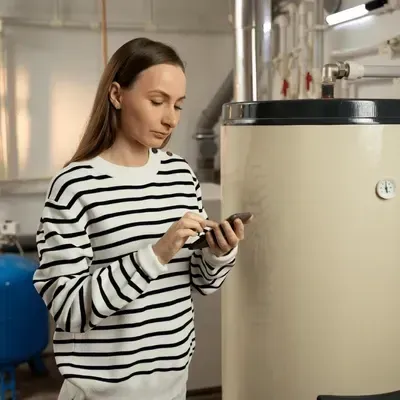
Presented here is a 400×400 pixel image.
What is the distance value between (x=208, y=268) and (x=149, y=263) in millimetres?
160

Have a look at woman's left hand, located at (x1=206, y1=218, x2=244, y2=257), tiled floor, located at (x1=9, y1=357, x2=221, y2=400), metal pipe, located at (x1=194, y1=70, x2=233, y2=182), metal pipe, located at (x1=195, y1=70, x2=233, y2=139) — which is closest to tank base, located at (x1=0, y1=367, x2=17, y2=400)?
tiled floor, located at (x1=9, y1=357, x2=221, y2=400)

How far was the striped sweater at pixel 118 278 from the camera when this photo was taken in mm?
891

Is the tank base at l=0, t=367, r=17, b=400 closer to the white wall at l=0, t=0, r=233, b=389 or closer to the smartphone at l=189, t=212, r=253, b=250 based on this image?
the white wall at l=0, t=0, r=233, b=389

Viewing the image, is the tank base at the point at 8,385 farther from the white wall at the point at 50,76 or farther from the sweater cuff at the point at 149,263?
the sweater cuff at the point at 149,263

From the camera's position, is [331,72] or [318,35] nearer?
[331,72]

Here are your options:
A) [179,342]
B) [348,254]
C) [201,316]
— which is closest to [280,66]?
[201,316]

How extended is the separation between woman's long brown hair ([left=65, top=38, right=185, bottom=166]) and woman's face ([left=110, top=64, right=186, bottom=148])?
11 millimetres

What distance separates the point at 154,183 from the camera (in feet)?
3.30

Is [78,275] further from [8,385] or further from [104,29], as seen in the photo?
[104,29]

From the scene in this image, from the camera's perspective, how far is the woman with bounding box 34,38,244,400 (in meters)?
0.89

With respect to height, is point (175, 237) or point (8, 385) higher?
point (175, 237)

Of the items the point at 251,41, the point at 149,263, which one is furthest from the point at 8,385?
the point at 149,263

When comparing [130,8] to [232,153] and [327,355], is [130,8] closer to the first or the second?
[232,153]

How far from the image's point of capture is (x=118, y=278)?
882mm
